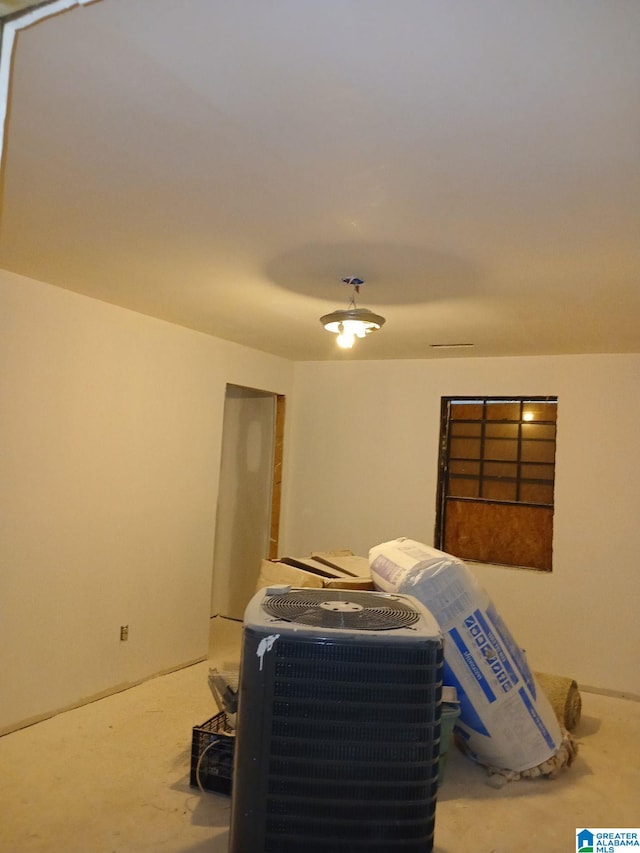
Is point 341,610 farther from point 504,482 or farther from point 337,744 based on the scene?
point 504,482

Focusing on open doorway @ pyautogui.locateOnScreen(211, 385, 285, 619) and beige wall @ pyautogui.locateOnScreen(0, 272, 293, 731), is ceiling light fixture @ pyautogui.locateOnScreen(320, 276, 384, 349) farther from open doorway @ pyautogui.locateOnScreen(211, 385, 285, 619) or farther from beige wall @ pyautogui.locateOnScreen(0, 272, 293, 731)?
open doorway @ pyautogui.locateOnScreen(211, 385, 285, 619)

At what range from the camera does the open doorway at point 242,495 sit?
5.71 metres

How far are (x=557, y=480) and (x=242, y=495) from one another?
272 cm

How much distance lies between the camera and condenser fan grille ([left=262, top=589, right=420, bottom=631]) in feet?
5.97

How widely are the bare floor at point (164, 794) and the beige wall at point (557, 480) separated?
0.84m

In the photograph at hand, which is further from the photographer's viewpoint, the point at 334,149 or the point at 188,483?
the point at 188,483

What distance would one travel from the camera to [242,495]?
5789 mm

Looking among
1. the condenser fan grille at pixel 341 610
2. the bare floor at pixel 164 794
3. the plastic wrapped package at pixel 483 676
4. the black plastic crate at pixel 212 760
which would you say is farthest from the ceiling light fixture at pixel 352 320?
the bare floor at pixel 164 794

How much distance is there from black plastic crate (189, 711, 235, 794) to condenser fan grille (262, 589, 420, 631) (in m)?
1.03

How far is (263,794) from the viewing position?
1675 mm

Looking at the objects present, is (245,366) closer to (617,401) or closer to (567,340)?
(567,340)

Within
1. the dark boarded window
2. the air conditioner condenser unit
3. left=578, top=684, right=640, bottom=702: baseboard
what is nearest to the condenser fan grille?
the air conditioner condenser unit

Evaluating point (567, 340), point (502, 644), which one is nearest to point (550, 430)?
point (567, 340)

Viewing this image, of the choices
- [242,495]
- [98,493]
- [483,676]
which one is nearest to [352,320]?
[483,676]
